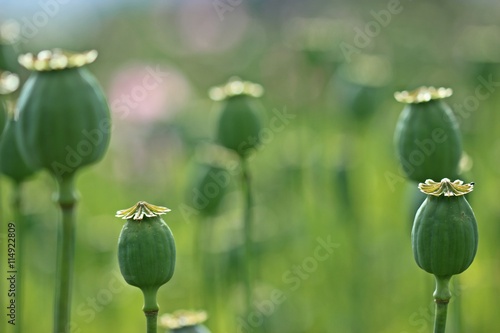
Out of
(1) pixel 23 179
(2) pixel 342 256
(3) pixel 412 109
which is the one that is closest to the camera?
(3) pixel 412 109

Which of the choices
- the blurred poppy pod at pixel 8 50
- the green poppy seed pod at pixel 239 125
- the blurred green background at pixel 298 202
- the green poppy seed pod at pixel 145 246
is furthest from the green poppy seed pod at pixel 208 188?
the green poppy seed pod at pixel 145 246

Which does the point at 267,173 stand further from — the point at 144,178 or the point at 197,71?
the point at 197,71

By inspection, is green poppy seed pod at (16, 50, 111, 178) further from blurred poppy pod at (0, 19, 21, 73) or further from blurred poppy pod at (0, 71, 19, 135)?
blurred poppy pod at (0, 19, 21, 73)

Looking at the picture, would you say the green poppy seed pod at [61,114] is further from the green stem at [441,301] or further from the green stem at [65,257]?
the green stem at [441,301]

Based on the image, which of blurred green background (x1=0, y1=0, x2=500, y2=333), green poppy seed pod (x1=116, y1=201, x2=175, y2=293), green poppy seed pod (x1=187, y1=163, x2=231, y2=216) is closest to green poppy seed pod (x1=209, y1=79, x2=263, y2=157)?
blurred green background (x1=0, y1=0, x2=500, y2=333)

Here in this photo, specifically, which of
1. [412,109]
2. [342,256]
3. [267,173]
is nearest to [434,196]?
[412,109]

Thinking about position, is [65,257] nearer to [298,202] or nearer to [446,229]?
[446,229]

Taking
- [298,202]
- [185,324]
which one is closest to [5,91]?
[185,324]
